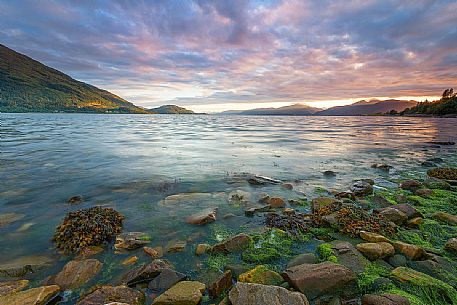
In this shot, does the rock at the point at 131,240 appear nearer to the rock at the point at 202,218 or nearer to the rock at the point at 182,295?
the rock at the point at 202,218

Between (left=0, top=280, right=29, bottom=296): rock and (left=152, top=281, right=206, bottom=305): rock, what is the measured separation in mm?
2857

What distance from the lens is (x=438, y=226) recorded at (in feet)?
24.9

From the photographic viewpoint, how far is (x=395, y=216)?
789 cm

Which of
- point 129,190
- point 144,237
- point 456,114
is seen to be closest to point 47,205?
point 129,190

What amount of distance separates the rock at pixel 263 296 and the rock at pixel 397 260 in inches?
114

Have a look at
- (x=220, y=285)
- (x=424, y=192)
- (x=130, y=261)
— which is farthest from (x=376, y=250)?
(x=424, y=192)

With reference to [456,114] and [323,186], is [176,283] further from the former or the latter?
[456,114]

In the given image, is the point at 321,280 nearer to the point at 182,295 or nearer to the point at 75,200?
the point at 182,295

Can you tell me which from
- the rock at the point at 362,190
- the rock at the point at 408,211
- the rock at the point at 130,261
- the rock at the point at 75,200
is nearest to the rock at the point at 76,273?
the rock at the point at 130,261

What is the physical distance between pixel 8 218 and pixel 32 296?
530cm

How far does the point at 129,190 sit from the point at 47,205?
3.11m

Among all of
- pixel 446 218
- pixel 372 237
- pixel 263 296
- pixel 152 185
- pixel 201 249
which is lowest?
pixel 152 185

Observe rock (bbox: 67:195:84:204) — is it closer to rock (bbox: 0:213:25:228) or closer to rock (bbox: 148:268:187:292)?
rock (bbox: 0:213:25:228)

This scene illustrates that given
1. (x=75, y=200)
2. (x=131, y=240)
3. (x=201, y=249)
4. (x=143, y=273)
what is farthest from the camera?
(x=75, y=200)
